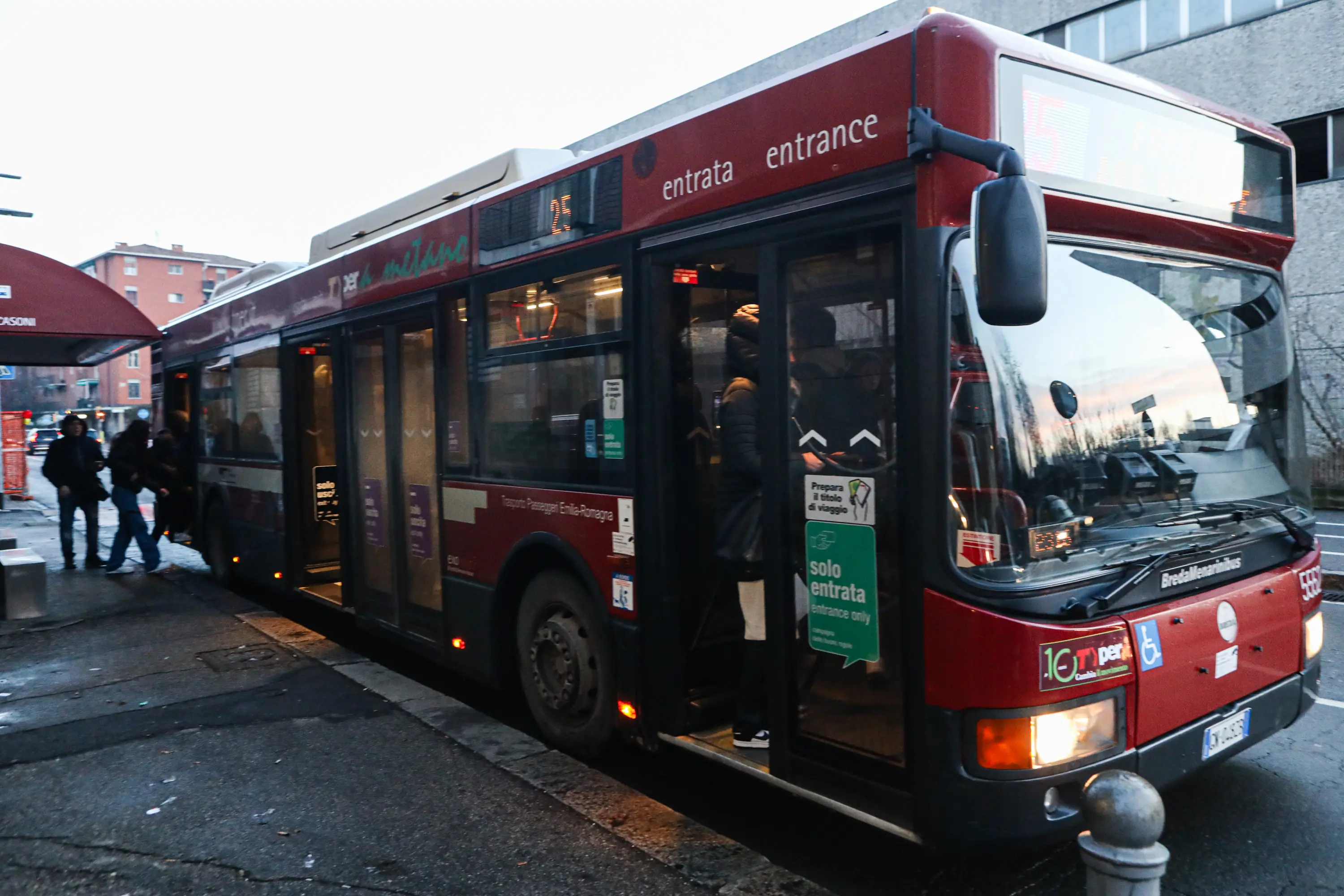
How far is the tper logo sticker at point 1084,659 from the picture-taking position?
3111 millimetres

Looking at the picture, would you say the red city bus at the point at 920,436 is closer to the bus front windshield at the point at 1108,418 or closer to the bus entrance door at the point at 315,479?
the bus front windshield at the point at 1108,418

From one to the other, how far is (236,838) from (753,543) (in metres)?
2.45

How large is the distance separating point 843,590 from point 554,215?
2.58m

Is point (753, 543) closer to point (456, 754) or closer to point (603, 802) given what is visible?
point (603, 802)

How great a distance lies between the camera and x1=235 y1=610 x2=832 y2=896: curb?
12.2 ft

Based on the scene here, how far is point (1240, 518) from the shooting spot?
3744mm

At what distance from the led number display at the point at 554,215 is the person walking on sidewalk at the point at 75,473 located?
838cm

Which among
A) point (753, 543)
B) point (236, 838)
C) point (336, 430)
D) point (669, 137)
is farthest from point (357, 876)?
point (336, 430)

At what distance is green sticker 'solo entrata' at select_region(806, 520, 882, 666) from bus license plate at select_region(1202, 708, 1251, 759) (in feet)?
4.03

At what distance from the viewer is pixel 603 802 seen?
176 inches

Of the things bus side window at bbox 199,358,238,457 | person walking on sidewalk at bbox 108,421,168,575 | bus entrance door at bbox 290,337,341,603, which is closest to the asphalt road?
bus entrance door at bbox 290,337,341,603

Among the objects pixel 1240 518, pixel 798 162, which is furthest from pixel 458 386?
pixel 1240 518

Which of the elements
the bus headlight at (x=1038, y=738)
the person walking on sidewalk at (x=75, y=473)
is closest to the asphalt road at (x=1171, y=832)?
the bus headlight at (x=1038, y=738)

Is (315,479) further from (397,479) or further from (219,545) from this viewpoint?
(219,545)
